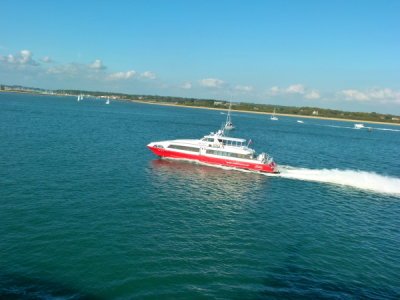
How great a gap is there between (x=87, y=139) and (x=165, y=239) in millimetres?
64043

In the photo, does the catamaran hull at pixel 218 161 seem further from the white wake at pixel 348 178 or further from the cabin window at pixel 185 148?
the white wake at pixel 348 178

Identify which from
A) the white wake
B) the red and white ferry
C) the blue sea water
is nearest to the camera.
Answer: the blue sea water

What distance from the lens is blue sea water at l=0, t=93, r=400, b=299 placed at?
2294 centimetres

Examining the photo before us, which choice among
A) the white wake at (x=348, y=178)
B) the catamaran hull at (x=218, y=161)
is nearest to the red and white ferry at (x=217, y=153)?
the catamaran hull at (x=218, y=161)

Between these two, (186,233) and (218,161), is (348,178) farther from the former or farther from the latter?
(186,233)

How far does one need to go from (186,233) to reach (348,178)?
4583cm

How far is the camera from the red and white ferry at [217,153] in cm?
6303

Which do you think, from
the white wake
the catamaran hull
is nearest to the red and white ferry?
the catamaran hull

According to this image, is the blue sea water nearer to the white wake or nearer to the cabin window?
the white wake

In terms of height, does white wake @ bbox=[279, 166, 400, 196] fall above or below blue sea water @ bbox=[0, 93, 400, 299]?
above

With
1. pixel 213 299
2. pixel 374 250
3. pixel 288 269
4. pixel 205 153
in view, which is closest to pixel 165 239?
pixel 213 299

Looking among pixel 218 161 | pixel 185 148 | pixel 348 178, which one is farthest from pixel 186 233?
pixel 348 178

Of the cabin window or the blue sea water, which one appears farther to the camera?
the cabin window

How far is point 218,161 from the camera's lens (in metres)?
65.1
